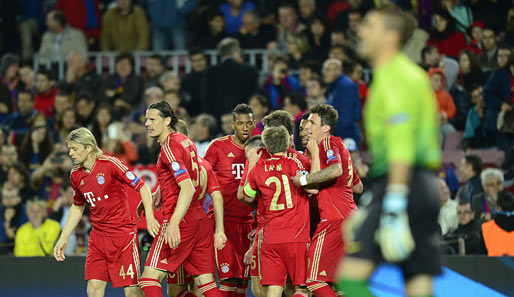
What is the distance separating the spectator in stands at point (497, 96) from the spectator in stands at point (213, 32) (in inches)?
188

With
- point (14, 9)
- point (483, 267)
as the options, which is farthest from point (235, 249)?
point (14, 9)

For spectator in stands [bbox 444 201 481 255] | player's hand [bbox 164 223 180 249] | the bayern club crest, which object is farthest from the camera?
spectator in stands [bbox 444 201 481 255]

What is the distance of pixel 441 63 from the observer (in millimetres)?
12711

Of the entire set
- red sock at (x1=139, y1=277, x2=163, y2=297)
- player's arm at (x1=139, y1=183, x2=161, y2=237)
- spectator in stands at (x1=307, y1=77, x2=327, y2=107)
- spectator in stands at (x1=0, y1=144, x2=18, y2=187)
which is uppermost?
spectator in stands at (x1=307, y1=77, x2=327, y2=107)

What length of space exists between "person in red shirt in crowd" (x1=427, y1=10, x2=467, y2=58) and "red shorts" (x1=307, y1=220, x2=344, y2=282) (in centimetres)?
688

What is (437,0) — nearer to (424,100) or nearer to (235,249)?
(235,249)

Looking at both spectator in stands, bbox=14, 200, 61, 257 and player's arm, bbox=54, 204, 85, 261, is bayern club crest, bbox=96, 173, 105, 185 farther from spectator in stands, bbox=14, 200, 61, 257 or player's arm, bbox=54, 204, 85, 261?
spectator in stands, bbox=14, 200, 61, 257

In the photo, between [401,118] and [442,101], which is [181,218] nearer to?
[401,118]

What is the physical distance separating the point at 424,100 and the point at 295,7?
35.3ft

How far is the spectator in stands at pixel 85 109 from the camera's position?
518 inches

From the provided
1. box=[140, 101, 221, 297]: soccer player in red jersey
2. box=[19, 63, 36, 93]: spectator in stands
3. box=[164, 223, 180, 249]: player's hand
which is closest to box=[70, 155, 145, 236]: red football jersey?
box=[140, 101, 221, 297]: soccer player in red jersey

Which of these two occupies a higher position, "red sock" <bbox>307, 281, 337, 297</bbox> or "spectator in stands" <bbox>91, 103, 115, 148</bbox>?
"spectator in stands" <bbox>91, 103, 115, 148</bbox>

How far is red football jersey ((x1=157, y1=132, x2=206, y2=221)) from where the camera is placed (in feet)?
23.9

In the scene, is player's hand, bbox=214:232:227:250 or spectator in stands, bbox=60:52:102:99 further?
spectator in stands, bbox=60:52:102:99
